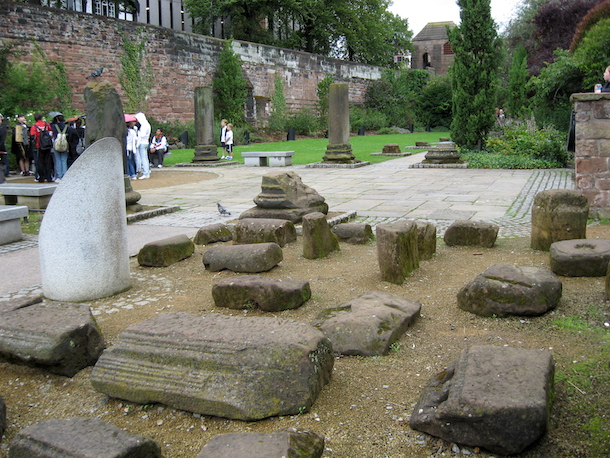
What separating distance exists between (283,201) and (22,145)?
1021 cm

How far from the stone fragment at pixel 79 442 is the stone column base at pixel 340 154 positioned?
13833 mm

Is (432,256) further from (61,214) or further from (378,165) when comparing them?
(378,165)

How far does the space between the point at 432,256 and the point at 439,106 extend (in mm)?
34789

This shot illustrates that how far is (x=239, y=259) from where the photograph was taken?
16.3 feet

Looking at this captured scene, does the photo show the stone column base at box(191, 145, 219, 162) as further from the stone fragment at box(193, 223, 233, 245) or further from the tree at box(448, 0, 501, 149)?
the stone fragment at box(193, 223, 233, 245)

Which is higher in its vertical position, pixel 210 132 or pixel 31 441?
pixel 210 132

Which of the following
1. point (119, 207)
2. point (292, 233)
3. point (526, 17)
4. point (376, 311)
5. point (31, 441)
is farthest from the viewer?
point (526, 17)

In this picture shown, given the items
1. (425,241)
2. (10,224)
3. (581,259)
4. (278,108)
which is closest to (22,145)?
(10,224)

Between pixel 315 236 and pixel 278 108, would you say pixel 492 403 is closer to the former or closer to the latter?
pixel 315 236

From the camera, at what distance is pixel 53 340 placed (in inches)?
119

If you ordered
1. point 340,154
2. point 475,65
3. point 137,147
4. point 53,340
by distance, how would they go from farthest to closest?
1. point 475,65
2. point 340,154
3. point 137,147
4. point 53,340

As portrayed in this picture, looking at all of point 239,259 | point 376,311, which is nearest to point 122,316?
point 239,259

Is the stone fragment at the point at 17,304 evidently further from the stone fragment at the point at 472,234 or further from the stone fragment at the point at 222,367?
the stone fragment at the point at 472,234

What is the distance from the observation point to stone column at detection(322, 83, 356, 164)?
15.8m
